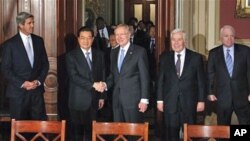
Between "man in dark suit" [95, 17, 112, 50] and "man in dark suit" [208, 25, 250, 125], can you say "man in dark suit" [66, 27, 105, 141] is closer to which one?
"man in dark suit" [208, 25, 250, 125]

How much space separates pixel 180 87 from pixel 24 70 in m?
1.47

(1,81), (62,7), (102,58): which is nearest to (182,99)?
(102,58)

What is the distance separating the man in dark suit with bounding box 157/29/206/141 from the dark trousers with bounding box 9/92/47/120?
116cm

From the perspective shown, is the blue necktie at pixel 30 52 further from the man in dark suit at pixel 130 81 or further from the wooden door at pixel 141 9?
the wooden door at pixel 141 9

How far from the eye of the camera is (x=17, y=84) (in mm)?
4914

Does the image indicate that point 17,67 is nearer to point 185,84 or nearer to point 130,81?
point 130,81

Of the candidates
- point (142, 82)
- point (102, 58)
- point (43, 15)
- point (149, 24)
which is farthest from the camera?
point (149, 24)

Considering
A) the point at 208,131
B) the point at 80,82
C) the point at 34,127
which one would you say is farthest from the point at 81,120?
the point at 208,131

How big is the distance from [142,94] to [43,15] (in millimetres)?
1837

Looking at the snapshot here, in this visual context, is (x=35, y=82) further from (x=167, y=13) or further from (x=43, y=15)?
(x=167, y=13)

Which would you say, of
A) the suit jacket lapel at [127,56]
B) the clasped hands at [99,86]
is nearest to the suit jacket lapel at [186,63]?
the suit jacket lapel at [127,56]

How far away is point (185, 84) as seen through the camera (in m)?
4.80

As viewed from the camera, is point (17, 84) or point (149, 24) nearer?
point (17, 84)

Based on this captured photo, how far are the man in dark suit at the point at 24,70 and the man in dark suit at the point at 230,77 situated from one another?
1661 mm
